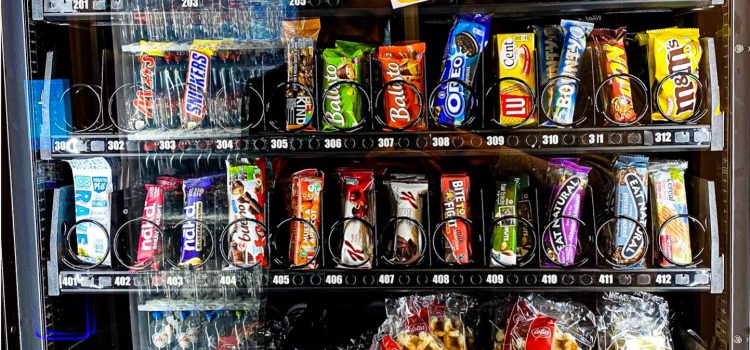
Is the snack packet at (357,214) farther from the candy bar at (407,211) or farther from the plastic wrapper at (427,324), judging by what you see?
the plastic wrapper at (427,324)

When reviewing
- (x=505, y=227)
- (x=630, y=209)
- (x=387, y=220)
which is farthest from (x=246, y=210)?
(x=630, y=209)

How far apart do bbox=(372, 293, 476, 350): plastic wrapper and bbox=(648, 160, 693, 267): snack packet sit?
0.48 meters

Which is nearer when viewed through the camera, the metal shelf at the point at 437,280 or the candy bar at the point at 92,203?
the metal shelf at the point at 437,280

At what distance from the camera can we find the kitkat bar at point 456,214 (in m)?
1.55

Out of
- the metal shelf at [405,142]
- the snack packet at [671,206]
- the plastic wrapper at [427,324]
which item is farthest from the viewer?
the plastic wrapper at [427,324]

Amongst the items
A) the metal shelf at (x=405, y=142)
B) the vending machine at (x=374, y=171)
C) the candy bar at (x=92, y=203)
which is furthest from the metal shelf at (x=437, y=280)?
the metal shelf at (x=405, y=142)

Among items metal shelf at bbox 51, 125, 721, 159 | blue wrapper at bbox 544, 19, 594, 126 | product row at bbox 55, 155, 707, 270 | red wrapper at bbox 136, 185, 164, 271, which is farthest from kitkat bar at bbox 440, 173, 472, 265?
red wrapper at bbox 136, 185, 164, 271

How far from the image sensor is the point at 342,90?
1.56 meters

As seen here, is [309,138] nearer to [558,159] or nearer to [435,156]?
[435,156]

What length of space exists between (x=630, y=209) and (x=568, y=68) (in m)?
0.35

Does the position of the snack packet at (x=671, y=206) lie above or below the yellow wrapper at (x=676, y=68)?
below

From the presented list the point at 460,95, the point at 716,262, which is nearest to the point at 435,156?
the point at 460,95

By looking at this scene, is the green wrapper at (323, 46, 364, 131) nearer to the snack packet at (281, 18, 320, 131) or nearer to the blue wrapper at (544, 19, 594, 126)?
the snack packet at (281, 18, 320, 131)

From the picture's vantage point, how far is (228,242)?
157 centimetres
